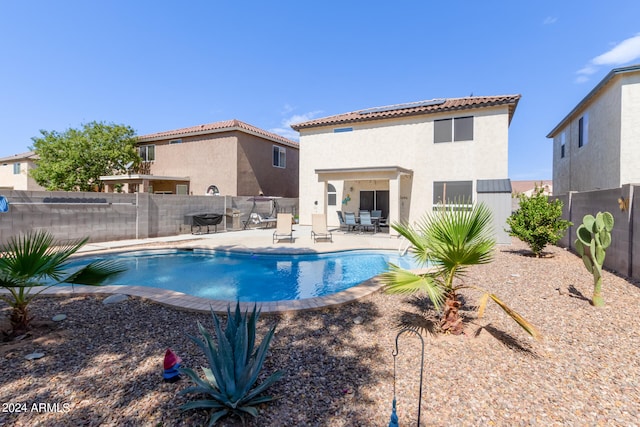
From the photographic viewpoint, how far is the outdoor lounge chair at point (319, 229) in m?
14.5

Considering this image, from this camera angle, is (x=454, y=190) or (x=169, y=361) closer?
(x=169, y=361)

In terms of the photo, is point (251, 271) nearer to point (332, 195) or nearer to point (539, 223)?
point (539, 223)

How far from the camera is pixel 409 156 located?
725 inches

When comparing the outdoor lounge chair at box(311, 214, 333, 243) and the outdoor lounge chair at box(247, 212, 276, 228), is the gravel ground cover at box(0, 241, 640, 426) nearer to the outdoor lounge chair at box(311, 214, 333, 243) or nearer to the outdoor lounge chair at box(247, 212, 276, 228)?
the outdoor lounge chair at box(311, 214, 333, 243)

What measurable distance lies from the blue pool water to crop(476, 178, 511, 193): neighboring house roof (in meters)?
6.61

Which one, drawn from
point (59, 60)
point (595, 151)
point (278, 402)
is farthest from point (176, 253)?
point (595, 151)

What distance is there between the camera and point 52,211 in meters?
11.9

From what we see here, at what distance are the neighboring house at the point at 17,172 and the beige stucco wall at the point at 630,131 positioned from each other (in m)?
48.0

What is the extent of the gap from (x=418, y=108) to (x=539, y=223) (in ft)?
36.4

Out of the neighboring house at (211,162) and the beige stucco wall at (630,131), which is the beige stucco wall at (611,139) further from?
the neighboring house at (211,162)

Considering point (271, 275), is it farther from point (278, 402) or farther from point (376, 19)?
point (376, 19)

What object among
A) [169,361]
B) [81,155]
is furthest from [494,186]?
[81,155]

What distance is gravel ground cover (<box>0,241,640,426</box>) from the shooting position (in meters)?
2.73

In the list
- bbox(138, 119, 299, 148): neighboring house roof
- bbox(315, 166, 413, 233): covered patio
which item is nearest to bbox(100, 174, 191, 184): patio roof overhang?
bbox(138, 119, 299, 148): neighboring house roof
